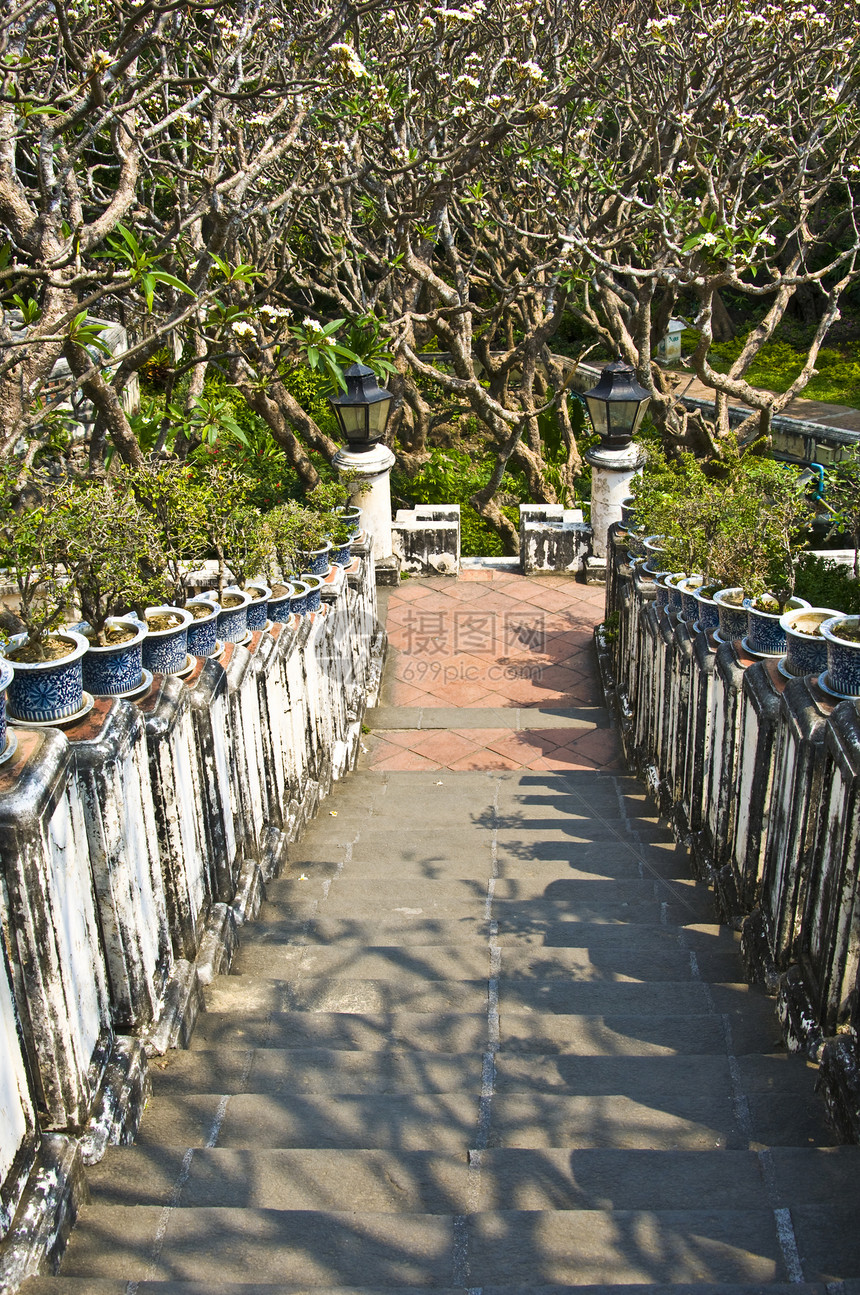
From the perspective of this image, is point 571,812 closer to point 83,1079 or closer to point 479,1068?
point 479,1068

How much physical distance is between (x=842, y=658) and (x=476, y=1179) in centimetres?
181

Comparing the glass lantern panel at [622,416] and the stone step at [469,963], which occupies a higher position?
the glass lantern panel at [622,416]

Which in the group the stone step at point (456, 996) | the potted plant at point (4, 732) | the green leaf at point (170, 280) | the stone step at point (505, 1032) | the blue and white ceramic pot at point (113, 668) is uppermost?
the green leaf at point (170, 280)

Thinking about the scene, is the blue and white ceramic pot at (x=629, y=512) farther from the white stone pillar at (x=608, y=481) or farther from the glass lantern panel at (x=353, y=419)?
the glass lantern panel at (x=353, y=419)

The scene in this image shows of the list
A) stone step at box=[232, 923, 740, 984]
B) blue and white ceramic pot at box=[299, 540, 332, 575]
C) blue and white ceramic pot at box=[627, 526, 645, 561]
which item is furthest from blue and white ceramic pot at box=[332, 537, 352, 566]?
stone step at box=[232, 923, 740, 984]

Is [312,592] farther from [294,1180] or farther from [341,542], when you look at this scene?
[294,1180]

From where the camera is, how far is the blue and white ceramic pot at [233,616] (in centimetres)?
466

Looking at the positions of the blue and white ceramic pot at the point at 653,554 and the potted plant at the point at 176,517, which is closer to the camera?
the potted plant at the point at 176,517

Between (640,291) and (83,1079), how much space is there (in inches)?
376

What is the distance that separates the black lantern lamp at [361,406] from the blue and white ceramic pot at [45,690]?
585 centimetres

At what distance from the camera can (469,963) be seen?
157 inches

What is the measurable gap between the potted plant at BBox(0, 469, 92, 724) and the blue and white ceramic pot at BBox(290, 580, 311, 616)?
177cm

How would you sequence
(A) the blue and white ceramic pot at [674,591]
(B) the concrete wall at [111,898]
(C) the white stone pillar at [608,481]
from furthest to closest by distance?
(C) the white stone pillar at [608,481] → (A) the blue and white ceramic pot at [674,591] → (B) the concrete wall at [111,898]

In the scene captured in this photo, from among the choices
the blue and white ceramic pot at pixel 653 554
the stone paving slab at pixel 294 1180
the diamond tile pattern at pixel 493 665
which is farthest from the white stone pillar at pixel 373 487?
the stone paving slab at pixel 294 1180
